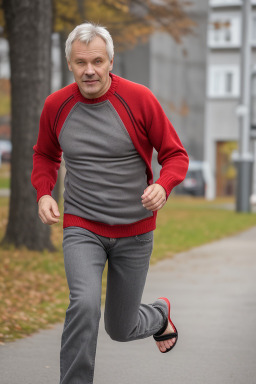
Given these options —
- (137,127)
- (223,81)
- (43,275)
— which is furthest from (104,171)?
(223,81)

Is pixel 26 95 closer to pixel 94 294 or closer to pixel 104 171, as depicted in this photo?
pixel 104 171

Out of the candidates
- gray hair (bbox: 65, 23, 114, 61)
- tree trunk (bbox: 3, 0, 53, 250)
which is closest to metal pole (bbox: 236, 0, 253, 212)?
tree trunk (bbox: 3, 0, 53, 250)

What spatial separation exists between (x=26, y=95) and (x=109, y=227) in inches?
289

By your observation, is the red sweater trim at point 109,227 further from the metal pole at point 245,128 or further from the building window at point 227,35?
the building window at point 227,35

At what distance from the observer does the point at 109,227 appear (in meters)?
4.40

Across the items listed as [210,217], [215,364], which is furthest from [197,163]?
[215,364]

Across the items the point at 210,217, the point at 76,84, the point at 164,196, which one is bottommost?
the point at 210,217

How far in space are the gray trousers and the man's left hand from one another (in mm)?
304

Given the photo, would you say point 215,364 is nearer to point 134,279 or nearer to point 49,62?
point 134,279

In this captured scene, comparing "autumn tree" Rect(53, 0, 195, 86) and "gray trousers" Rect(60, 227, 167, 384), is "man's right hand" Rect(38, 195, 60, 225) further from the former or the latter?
"autumn tree" Rect(53, 0, 195, 86)

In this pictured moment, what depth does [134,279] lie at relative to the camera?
453 centimetres

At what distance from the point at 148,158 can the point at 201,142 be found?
127ft

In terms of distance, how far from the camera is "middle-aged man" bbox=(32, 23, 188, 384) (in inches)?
168

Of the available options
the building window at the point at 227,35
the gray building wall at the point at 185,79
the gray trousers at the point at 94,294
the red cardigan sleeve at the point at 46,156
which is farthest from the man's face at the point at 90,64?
the building window at the point at 227,35
